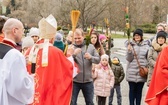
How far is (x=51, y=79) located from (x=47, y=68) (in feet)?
0.56

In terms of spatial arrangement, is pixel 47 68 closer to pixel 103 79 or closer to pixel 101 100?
pixel 103 79

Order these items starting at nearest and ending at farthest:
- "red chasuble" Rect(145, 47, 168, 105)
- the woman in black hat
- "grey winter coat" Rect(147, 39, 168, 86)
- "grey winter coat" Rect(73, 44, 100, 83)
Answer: "red chasuble" Rect(145, 47, 168, 105), "grey winter coat" Rect(73, 44, 100, 83), "grey winter coat" Rect(147, 39, 168, 86), the woman in black hat

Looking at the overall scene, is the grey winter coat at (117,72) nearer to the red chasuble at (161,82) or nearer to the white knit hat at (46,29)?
the red chasuble at (161,82)

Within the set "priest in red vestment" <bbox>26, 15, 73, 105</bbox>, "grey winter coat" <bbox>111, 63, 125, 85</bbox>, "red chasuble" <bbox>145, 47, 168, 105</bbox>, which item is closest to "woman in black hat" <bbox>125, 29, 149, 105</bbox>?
"grey winter coat" <bbox>111, 63, 125, 85</bbox>

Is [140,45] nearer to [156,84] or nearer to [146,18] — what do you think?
[156,84]

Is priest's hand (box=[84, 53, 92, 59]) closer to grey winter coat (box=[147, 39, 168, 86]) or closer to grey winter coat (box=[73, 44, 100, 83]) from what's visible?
grey winter coat (box=[73, 44, 100, 83])

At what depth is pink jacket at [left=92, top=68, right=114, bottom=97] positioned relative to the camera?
739cm

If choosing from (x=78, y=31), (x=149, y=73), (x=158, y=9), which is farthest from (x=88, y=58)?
(x=158, y=9)

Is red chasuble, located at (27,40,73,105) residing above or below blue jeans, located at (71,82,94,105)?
above

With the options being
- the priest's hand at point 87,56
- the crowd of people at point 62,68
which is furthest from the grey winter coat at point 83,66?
the priest's hand at point 87,56

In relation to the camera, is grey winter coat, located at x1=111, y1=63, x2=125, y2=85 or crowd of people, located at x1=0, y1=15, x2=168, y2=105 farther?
grey winter coat, located at x1=111, y1=63, x2=125, y2=85

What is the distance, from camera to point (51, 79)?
5.19m

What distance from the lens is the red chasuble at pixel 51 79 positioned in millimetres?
5152

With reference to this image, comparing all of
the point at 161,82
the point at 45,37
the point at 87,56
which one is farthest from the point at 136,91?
the point at 45,37
